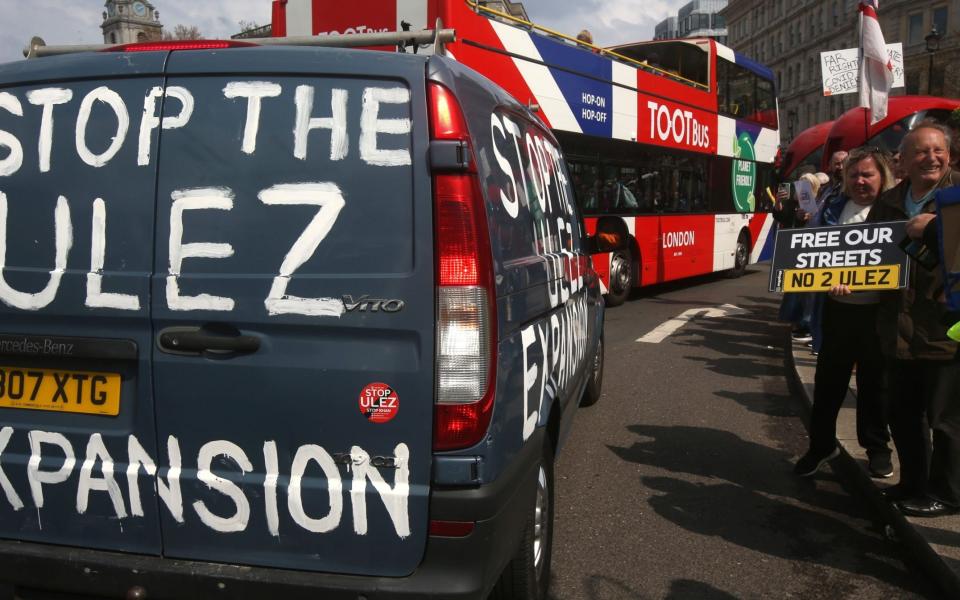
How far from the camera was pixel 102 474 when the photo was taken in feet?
7.64

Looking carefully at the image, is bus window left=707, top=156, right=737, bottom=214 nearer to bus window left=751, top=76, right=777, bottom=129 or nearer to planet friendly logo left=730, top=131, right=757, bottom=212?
planet friendly logo left=730, top=131, right=757, bottom=212

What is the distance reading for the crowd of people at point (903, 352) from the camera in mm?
3516

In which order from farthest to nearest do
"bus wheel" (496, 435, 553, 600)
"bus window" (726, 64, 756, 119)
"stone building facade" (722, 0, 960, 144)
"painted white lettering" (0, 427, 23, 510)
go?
1. "stone building facade" (722, 0, 960, 144)
2. "bus window" (726, 64, 756, 119)
3. "bus wheel" (496, 435, 553, 600)
4. "painted white lettering" (0, 427, 23, 510)

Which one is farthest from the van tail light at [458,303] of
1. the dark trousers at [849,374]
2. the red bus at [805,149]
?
the red bus at [805,149]

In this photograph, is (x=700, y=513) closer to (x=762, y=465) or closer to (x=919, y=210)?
(x=762, y=465)

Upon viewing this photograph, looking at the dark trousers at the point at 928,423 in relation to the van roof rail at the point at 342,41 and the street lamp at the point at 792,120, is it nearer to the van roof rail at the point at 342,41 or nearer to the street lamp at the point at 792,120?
the van roof rail at the point at 342,41

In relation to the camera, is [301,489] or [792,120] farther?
[792,120]

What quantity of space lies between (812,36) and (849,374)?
91.7m

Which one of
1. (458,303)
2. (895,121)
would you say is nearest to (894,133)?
(895,121)

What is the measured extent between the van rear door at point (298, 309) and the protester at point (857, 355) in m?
2.73

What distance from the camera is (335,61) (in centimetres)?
225

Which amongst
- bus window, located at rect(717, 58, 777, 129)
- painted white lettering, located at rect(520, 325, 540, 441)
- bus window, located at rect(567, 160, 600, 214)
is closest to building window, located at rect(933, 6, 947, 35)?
bus window, located at rect(717, 58, 777, 129)

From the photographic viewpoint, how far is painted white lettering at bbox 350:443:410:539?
2191mm

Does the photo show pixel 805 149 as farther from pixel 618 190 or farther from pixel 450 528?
pixel 450 528
